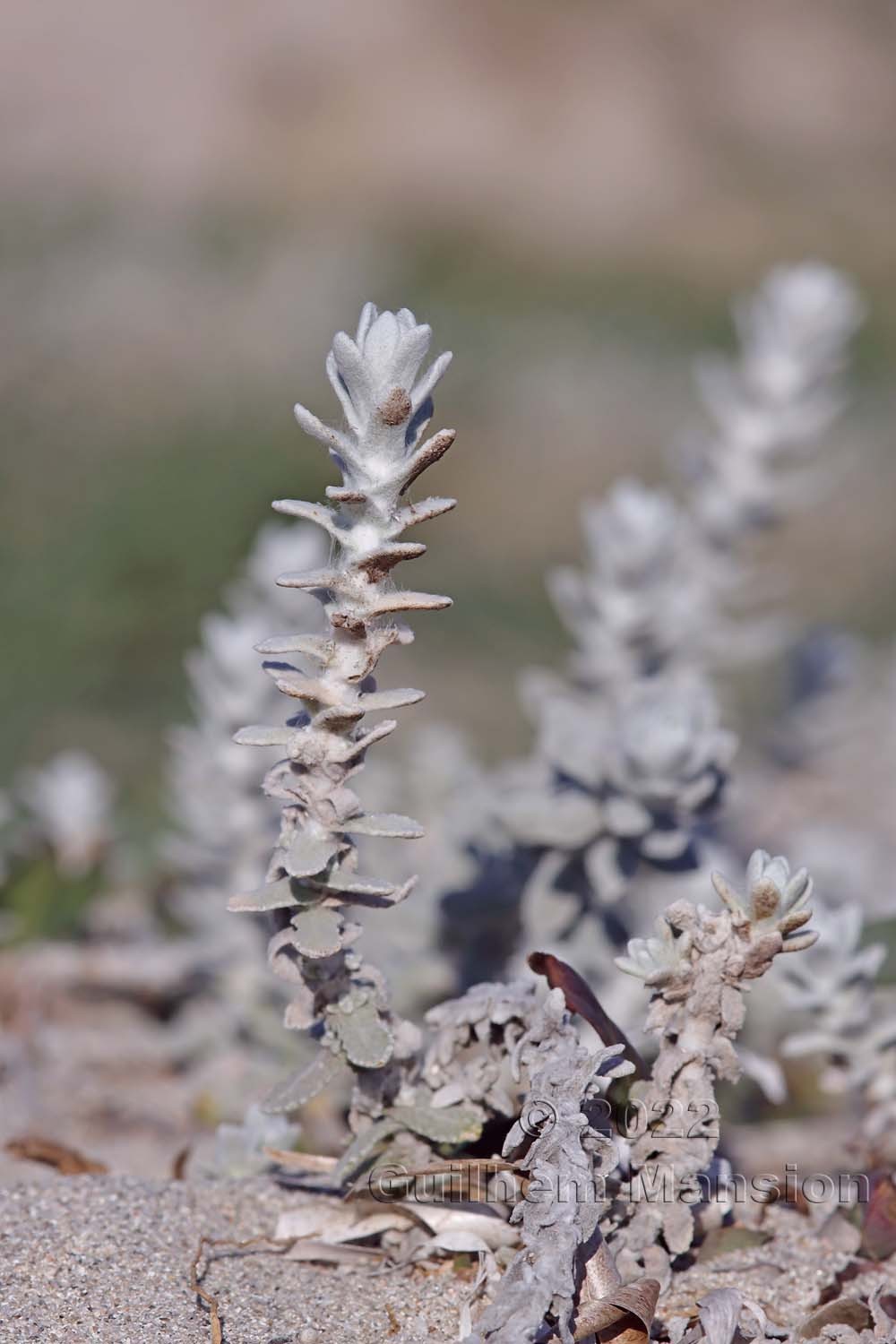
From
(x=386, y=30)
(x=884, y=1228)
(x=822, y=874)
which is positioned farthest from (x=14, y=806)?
(x=386, y=30)

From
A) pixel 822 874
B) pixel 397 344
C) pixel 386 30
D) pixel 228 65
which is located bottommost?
pixel 397 344

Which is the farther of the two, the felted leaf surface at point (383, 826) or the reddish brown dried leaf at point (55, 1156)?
the reddish brown dried leaf at point (55, 1156)

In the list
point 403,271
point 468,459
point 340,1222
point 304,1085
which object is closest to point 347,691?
point 304,1085

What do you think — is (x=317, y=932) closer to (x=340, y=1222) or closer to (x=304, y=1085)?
(x=304, y=1085)

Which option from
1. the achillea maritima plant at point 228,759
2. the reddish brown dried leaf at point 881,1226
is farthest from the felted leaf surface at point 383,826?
the achillea maritima plant at point 228,759

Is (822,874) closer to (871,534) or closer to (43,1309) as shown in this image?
(43,1309)

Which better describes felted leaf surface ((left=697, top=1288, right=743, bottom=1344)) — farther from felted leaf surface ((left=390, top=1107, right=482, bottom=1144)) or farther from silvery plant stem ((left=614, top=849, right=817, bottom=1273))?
felted leaf surface ((left=390, top=1107, right=482, bottom=1144))

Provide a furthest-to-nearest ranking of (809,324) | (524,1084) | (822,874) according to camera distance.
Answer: (809,324) → (822,874) → (524,1084)

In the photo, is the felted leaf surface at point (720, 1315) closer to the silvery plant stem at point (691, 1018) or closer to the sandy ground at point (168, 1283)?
the silvery plant stem at point (691, 1018)
